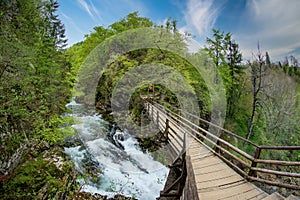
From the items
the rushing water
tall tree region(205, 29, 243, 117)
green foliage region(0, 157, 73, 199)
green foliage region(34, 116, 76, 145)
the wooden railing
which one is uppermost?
tall tree region(205, 29, 243, 117)

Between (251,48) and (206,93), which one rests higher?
(251,48)

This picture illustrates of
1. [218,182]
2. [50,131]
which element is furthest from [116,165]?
[218,182]

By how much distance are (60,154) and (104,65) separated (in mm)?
9846

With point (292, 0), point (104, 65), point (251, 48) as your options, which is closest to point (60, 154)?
point (104, 65)

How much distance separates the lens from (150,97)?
46.0ft

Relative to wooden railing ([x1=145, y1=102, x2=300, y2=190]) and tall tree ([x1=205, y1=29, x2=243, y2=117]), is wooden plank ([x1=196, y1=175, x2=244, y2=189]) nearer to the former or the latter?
wooden railing ([x1=145, y1=102, x2=300, y2=190])

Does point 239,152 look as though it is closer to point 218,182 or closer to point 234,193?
point 218,182

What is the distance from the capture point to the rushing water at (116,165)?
19.4ft

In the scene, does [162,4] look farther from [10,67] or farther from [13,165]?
[13,165]

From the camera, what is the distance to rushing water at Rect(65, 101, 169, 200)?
5.91 m

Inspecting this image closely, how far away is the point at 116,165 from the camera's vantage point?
7.27m

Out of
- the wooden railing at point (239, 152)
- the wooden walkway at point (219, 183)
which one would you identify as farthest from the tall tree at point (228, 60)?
the wooden walkway at point (219, 183)

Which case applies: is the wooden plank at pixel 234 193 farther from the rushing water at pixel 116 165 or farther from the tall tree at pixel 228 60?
the tall tree at pixel 228 60

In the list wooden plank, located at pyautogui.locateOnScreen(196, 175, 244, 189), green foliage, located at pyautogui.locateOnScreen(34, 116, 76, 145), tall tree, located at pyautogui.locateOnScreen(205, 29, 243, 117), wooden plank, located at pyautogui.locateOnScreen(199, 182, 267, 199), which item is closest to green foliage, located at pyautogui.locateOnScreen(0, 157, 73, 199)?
green foliage, located at pyautogui.locateOnScreen(34, 116, 76, 145)
